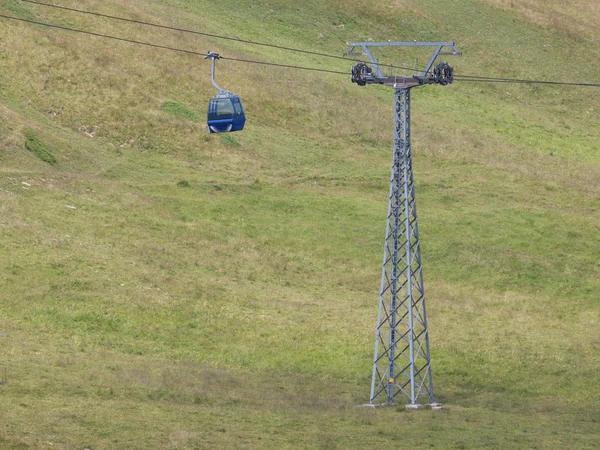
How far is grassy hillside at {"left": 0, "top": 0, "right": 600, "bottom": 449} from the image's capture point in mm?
43562

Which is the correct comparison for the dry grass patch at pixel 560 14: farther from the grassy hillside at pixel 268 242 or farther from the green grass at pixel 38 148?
the green grass at pixel 38 148

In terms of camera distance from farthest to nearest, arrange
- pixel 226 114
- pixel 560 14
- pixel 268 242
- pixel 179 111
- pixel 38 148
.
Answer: pixel 560 14 < pixel 179 111 < pixel 38 148 < pixel 268 242 < pixel 226 114

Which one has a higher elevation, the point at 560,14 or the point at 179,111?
the point at 560,14

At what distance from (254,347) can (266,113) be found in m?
46.9

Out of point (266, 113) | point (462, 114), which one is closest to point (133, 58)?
point (266, 113)

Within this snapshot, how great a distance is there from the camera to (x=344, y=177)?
86750 millimetres

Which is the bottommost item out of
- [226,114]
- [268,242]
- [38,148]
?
[268,242]

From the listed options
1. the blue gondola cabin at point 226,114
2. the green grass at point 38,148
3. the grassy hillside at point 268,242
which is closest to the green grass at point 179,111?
the grassy hillside at point 268,242

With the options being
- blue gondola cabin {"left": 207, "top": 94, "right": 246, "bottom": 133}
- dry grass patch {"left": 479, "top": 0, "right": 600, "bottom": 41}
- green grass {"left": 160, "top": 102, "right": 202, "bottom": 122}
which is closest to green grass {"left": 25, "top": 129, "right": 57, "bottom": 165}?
green grass {"left": 160, "top": 102, "right": 202, "bottom": 122}

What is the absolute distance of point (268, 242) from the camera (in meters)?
71.9

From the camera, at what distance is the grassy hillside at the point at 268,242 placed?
43.6 meters

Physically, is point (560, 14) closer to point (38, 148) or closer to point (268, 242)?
point (268, 242)

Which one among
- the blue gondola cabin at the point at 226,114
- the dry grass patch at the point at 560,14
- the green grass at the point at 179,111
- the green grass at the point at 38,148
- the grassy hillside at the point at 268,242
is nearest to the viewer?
the grassy hillside at the point at 268,242

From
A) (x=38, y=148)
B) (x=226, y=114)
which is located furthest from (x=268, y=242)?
(x=38, y=148)
